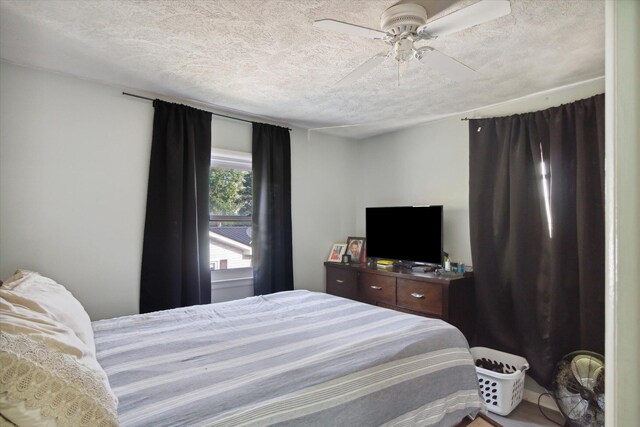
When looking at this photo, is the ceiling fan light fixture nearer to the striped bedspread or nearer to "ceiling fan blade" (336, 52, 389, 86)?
"ceiling fan blade" (336, 52, 389, 86)

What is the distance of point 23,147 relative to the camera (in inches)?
90.3

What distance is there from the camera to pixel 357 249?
398 centimetres

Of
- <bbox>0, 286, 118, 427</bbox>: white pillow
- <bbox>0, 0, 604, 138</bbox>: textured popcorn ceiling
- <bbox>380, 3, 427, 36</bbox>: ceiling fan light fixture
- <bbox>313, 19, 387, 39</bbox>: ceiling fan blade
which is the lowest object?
<bbox>0, 286, 118, 427</bbox>: white pillow

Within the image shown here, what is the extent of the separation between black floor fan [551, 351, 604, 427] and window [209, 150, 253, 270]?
2794mm

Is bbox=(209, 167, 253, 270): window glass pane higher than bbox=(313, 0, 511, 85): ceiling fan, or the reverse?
bbox=(313, 0, 511, 85): ceiling fan

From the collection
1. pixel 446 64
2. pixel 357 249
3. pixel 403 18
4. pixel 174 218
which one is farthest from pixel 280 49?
pixel 357 249

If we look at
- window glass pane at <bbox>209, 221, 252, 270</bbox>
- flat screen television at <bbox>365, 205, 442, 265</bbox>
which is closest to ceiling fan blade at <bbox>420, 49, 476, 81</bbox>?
flat screen television at <bbox>365, 205, 442, 265</bbox>

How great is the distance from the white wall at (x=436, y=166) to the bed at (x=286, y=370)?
5.34 feet

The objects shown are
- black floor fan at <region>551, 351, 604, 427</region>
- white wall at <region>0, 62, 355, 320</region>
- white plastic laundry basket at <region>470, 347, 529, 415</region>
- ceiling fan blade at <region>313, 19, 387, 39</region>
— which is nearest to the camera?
ceiling fan blade at <region>313, 19, 387, 39</region>

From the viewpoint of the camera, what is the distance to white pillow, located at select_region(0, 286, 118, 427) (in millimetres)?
828

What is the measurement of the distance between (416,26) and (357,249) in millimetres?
2716

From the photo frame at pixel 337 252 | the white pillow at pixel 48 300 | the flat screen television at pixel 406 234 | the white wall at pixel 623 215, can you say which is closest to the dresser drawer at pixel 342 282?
the photo frame at pixel 337 252

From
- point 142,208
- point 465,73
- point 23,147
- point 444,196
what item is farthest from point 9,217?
point 444,196

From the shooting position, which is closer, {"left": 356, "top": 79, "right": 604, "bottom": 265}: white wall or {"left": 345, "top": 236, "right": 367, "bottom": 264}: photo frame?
{"left": 356, "top": 79, "right": 604, "bottom": 265}: white wall
